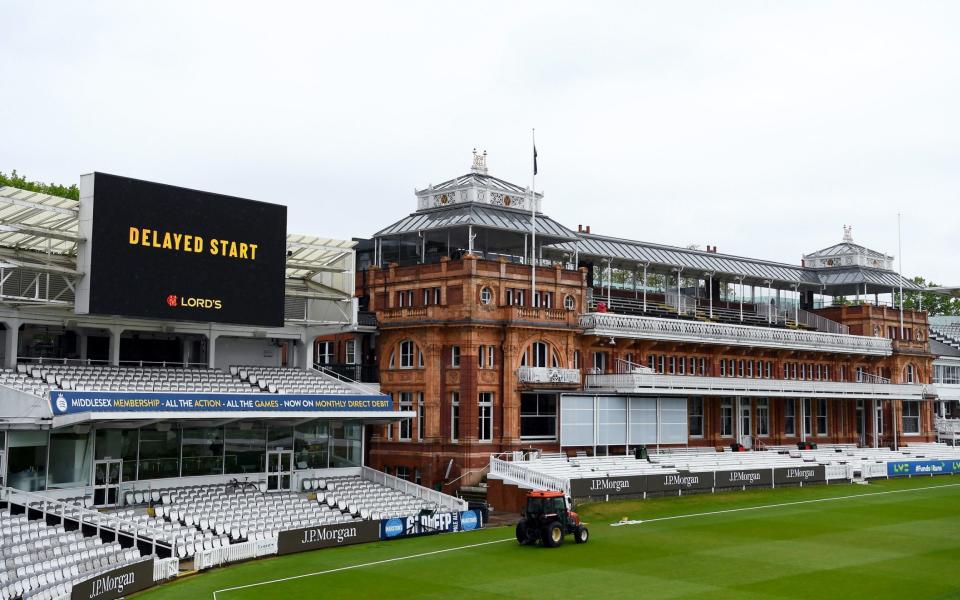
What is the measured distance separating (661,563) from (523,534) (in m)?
5.87

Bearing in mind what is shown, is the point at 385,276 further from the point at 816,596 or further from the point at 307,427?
the point at 816,596

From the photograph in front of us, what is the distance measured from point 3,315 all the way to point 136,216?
701 cm

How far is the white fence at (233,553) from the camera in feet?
128

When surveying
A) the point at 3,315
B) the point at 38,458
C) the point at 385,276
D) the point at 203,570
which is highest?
the point at 385,276

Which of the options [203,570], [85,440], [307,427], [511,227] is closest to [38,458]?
[85,440]

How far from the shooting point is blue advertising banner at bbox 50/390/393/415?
42.2m

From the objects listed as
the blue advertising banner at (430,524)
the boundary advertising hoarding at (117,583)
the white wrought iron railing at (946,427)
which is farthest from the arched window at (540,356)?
the white wrought iron railing at (946,427)

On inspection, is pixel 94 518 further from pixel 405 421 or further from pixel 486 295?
pixel 486 295

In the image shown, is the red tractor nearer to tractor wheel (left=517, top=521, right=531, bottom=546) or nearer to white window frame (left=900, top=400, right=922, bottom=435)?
tractor wheel (left=517, top=521, right=531, bottom=546)

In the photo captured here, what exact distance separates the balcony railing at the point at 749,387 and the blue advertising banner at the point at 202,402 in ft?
48.1

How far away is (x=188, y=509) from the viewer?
4503 centimetres

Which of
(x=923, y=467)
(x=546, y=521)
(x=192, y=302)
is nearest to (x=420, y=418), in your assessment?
(x=192, y=302)

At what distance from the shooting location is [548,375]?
60031mm

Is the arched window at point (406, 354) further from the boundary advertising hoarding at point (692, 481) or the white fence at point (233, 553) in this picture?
the white fence at point (233, 553)
